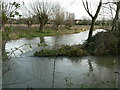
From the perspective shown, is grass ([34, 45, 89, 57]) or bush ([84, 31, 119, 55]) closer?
grass ([34, 45, 89, 57])

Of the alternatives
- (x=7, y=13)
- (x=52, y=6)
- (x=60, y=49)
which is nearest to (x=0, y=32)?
(x=7, y=13)

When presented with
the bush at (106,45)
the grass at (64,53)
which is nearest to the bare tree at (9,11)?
the grass at (64,53)

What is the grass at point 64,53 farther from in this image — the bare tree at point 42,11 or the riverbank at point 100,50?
the bare tree at point 42,11

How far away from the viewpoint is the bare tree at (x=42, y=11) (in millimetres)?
23212

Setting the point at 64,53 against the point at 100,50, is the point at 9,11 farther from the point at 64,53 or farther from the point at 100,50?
the point at 100,50

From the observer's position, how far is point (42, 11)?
77.5 ft

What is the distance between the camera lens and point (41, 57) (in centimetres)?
708

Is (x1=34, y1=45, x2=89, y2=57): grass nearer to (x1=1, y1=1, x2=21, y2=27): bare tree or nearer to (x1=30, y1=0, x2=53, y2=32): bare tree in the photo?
(x1=1, y1=1, x2=21, y2=27): bare tree

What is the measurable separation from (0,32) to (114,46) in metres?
6.15

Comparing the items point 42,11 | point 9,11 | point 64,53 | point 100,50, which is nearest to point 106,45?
point 100,50

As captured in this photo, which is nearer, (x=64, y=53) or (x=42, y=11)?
(x=64, y=53)

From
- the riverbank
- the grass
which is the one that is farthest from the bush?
the grass

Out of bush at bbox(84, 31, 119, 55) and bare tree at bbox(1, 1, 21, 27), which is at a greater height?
bare tree at bbox(1, 1, 21, 27)

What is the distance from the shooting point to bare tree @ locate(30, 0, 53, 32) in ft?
76.2
